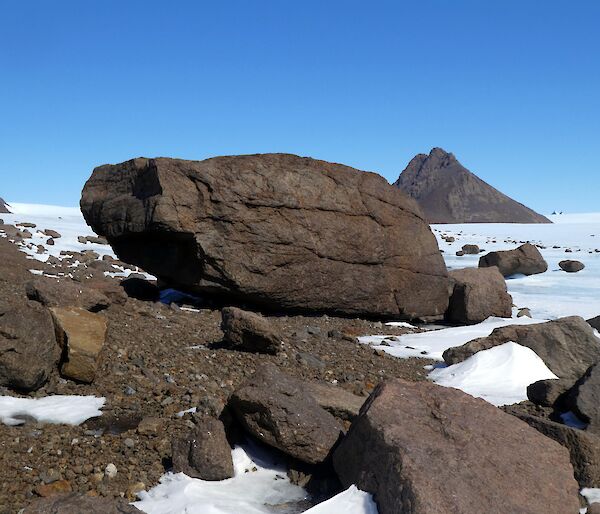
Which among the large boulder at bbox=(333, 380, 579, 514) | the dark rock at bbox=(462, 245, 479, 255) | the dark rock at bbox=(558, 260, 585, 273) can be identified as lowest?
the large boulder at bbox=(333, 380, 579, 514)

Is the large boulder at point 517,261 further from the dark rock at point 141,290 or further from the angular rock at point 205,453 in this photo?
the angular rock at point 205,453

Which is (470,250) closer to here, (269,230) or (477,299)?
(477,299)

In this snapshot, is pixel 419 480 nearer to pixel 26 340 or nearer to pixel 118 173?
pixel 26 340

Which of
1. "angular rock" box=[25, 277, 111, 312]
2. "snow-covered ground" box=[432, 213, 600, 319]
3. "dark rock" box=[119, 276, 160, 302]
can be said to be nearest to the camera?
"angular rock" box=[25, 277, 111, 312]

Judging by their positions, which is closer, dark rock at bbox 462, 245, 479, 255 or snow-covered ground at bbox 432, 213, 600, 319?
snow-covered ground at bbox 432, 213, 600, 319

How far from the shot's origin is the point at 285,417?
488 centimetres

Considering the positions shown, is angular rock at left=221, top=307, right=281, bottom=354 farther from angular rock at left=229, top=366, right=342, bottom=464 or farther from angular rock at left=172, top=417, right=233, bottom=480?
angular rock at left=172, top=417, right=233, bottom=480

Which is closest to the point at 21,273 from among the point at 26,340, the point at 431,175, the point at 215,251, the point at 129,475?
the point at 215,251

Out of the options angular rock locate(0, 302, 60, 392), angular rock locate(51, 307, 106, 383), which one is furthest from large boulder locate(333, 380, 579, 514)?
angular rock locate(0, 302, 60, 392)

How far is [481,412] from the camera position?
14.7 ft

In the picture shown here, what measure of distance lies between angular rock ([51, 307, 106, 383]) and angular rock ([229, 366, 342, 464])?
7.08ft

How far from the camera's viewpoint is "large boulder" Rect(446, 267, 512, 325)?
14.0m

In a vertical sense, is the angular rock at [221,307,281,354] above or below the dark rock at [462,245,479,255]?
below

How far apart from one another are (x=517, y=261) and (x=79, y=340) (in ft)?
60.7
